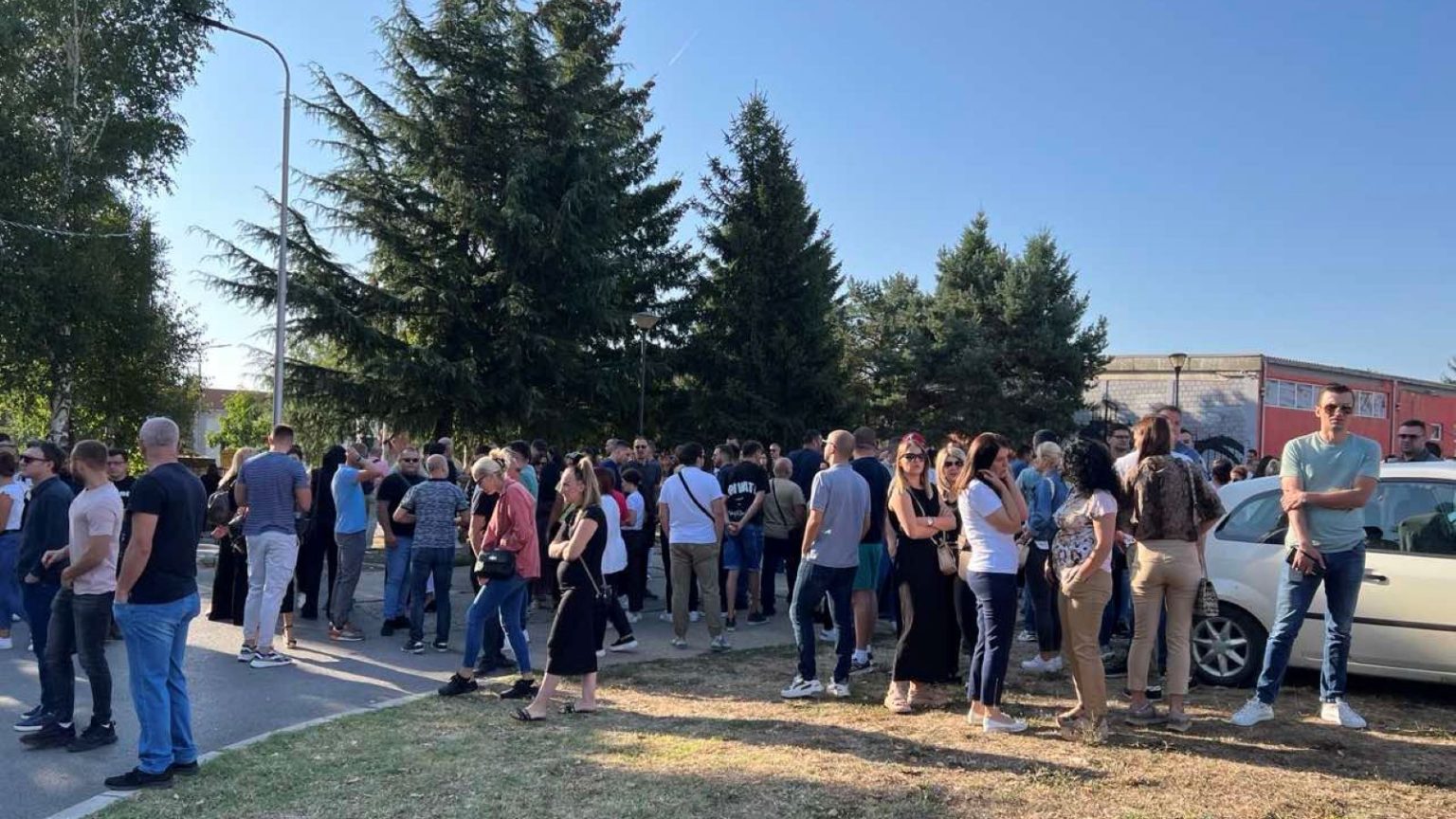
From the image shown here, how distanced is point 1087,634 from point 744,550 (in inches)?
236

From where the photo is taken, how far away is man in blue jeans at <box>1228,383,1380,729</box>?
21.3 ft

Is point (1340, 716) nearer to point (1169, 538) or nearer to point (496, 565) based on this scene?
point (1169, 538)

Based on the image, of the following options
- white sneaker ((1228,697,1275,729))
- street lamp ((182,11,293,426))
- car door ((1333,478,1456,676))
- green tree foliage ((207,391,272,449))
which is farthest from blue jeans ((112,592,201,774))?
green tree foliage ((207,391,272,449))

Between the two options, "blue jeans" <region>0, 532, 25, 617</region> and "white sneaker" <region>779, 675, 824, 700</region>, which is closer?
"white sneaker" <region>779, 675, 824, 700</region>

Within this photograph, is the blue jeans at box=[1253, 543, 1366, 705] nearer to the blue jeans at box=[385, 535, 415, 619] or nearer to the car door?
the car door

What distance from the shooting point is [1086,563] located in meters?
6.22

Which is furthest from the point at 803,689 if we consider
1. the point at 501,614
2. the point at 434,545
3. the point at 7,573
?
the point at 7,573

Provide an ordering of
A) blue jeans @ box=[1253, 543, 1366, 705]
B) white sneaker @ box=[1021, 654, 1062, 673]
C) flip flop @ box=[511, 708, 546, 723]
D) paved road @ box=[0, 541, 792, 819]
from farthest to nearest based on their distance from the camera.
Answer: white sneaker @ box=[1021, 654, 1062, 673] < flip flop @ box=[511, 708, 546, 723] < blue jeans @ box=[1253, 543, 1366, 705] < paved road @ box=[0, 541, 792, 819]

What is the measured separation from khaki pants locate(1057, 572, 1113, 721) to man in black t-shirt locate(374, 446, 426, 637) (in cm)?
659

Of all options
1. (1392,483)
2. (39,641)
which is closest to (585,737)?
(39,641)

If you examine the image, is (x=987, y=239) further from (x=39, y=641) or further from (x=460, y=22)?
(x=39, y=641)

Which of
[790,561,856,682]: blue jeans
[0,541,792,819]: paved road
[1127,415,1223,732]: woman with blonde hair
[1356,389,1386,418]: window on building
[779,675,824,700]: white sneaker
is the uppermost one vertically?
[1356,389,1386,418]: window on building

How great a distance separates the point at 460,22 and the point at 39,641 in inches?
822

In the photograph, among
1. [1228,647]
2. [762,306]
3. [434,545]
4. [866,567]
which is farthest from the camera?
[762,306]
